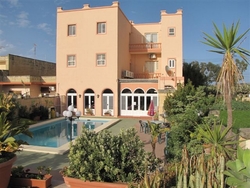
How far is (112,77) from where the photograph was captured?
2183 centimetres

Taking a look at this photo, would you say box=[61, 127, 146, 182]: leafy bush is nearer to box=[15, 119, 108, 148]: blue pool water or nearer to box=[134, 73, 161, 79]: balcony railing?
box=[15, 119, 108, 148]: blue pool water

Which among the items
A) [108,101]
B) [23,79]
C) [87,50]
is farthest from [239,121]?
[23,79]

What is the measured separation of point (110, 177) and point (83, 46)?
20.0 m

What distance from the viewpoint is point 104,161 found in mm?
4051

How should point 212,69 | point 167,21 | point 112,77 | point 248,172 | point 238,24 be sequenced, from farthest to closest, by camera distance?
point 212,69
point 167,21
point 112,77
point 238,24
point 248,172

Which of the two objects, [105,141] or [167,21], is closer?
[105,141]

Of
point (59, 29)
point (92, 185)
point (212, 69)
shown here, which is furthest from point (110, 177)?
point (212, 69)

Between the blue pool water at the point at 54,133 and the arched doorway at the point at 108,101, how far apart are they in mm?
2491

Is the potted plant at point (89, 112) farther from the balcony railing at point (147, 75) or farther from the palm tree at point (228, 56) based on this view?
the palm tree at point (228, 56)

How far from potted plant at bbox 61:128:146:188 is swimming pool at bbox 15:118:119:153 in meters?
5.04

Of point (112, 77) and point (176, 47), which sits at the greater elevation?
point (176, 47)

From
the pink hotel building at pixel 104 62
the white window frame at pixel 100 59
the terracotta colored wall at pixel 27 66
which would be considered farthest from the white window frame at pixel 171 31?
the terracotta colored wall at pixel 27 66

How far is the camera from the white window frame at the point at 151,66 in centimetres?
2600

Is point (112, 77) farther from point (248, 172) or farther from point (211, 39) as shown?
point (248, 172)
